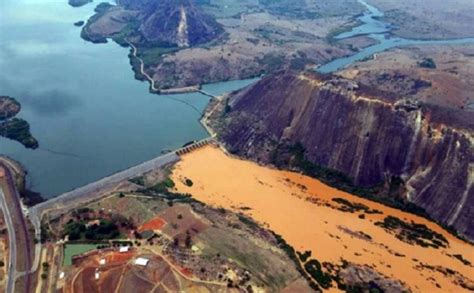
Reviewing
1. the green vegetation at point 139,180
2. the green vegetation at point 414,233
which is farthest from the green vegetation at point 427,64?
the green vegetation at point 139,180

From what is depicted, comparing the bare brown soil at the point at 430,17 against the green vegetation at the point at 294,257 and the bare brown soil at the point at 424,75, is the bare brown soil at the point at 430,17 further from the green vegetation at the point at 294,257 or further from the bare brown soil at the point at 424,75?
the green vegetation at the point at 294,257

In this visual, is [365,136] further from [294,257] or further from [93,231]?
[93,231]

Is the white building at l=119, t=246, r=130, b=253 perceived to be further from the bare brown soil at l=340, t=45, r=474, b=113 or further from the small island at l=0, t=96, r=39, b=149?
the bare brown soil at l=340, t=45, r=474, b=113

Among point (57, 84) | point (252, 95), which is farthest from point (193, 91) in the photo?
point (57, 84)

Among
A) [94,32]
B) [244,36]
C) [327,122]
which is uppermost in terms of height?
A: [327,122]

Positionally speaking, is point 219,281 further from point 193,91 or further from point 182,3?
point 182,3

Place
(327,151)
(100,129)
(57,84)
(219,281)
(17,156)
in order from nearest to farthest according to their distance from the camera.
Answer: (219,281) → (327,151) → (17,156) → (100,129) → (57,84)

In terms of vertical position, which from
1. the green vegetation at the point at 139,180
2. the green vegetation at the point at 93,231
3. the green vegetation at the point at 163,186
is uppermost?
the green vegetation at the point at 93,231
